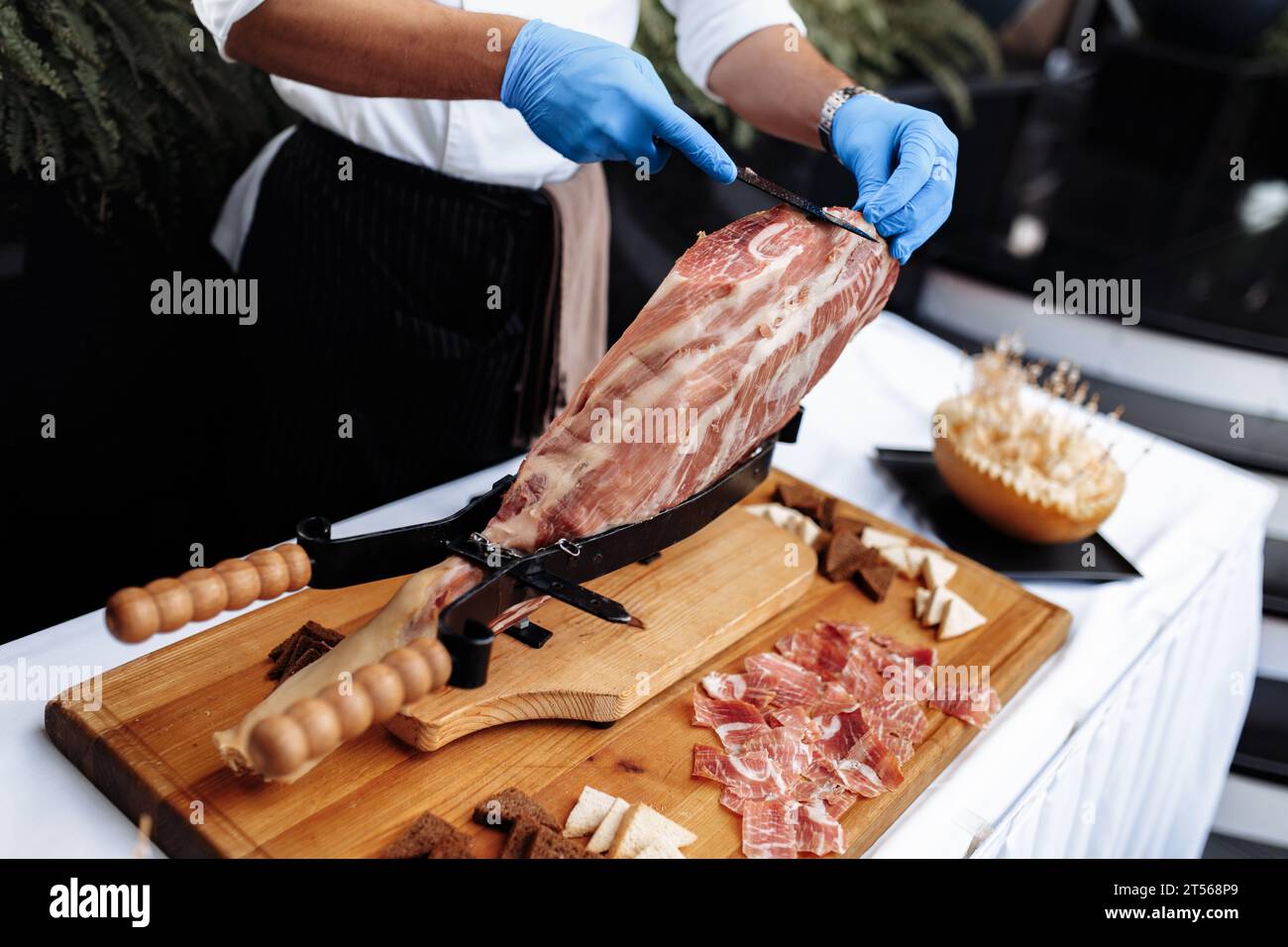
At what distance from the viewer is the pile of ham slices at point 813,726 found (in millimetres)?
1174

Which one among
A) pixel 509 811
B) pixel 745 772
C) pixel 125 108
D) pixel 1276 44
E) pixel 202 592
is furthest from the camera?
pixel 1276 44

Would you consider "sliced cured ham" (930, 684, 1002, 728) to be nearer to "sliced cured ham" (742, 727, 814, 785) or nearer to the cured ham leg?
"sliced cured ham" (742, 727, 814, 785)

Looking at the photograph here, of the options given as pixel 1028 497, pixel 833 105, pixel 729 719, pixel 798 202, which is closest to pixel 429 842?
pixel 729 719

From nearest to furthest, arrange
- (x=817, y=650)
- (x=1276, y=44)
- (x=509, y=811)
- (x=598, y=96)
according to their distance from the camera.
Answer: (x=509, y=811) → (x=598, y=96) → (x=817, y=650) → (x=1276, y=44)

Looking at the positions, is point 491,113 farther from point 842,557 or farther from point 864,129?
point 842,557

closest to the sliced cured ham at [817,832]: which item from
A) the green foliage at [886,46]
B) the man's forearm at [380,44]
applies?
the man's forearm at [380,44]

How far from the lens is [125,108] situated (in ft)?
6.66

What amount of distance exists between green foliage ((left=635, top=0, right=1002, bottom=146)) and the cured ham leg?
193 cm

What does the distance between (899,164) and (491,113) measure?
0.68 m

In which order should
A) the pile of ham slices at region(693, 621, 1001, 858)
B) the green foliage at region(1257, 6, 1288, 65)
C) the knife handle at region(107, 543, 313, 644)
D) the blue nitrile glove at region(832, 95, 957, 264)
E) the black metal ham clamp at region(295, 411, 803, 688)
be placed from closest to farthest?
the knife handle at region(107, 543, 313, 644)
the black metal ham clamp at region(295, 411, 803, 688)
the pile of ham slices at region(693, 621, 1001, 858)
the blue nitrile glove at region(832, 95, 957, 264)
the green foliage at region(1257, 6, 1288, 65)

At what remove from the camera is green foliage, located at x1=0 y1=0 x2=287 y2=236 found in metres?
1.89

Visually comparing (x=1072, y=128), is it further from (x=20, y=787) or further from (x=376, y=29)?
(x=20, y=787)

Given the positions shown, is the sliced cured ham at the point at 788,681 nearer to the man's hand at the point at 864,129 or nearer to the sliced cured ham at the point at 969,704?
the sliced cured ham at the point at 969,704

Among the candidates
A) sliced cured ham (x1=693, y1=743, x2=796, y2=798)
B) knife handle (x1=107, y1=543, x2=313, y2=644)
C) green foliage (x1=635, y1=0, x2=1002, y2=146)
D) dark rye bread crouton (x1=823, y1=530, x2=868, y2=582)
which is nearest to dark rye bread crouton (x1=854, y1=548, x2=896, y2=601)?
dark rye bread crouton (x1=823, y1=530, x2=868, y2=582)
